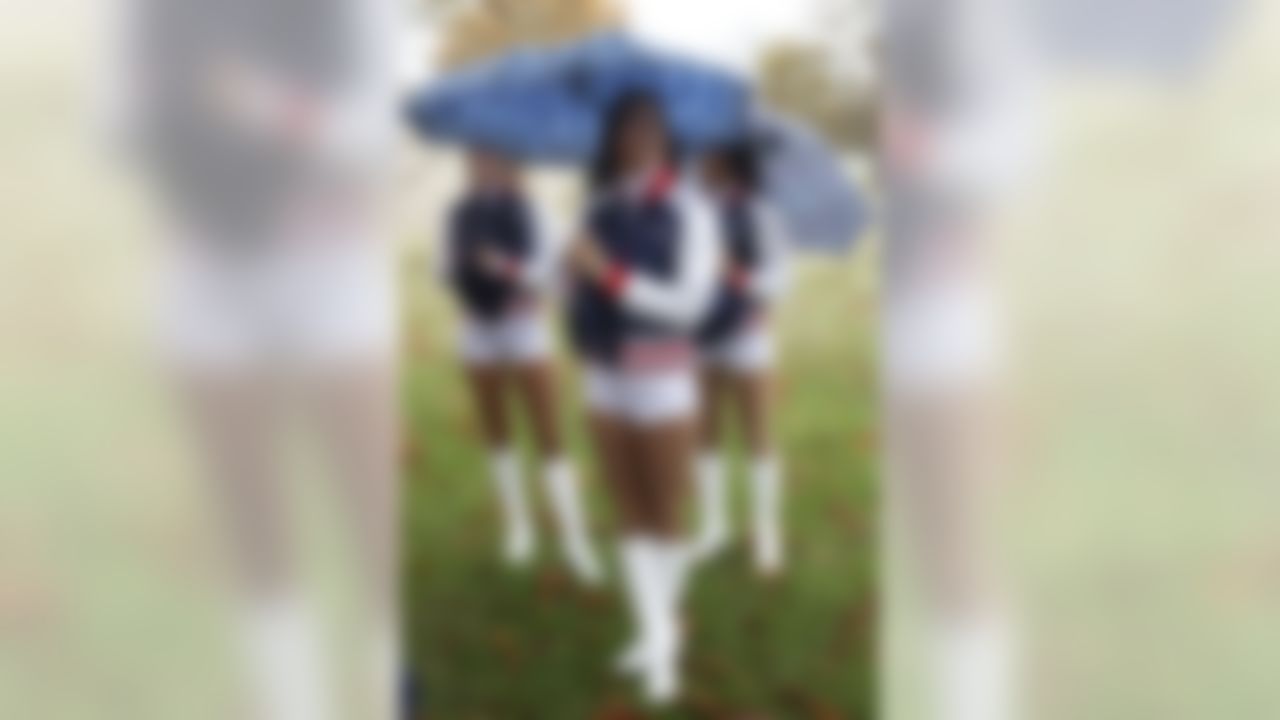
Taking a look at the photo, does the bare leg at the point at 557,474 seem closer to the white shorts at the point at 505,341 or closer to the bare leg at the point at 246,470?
the white shorts at the point at 505,341

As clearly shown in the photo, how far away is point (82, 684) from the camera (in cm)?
122

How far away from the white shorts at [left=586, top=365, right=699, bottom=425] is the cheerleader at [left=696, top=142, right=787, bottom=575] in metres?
0.02

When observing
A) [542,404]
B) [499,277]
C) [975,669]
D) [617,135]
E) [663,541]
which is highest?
[617,135]

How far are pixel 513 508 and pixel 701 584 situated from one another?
16cm

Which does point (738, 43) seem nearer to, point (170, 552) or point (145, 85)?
point (145, 85)

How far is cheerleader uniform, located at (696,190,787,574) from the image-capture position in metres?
1.16

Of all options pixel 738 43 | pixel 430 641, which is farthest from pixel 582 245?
pixel 430 641

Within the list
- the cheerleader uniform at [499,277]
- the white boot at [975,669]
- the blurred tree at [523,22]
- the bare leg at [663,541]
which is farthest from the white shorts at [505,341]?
the white boot at [975,669]

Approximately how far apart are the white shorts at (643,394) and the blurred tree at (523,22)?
0.27 metres

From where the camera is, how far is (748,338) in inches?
45.8

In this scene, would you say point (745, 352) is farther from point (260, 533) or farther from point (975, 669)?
point (260, 533)

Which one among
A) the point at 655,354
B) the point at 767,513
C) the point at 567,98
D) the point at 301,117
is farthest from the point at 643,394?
the point at 301,117

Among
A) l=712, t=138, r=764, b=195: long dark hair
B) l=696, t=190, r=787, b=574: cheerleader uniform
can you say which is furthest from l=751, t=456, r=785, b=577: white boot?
l=712, t=138, r=764, b=195: long dark hair

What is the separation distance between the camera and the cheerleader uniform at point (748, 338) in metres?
1.16
